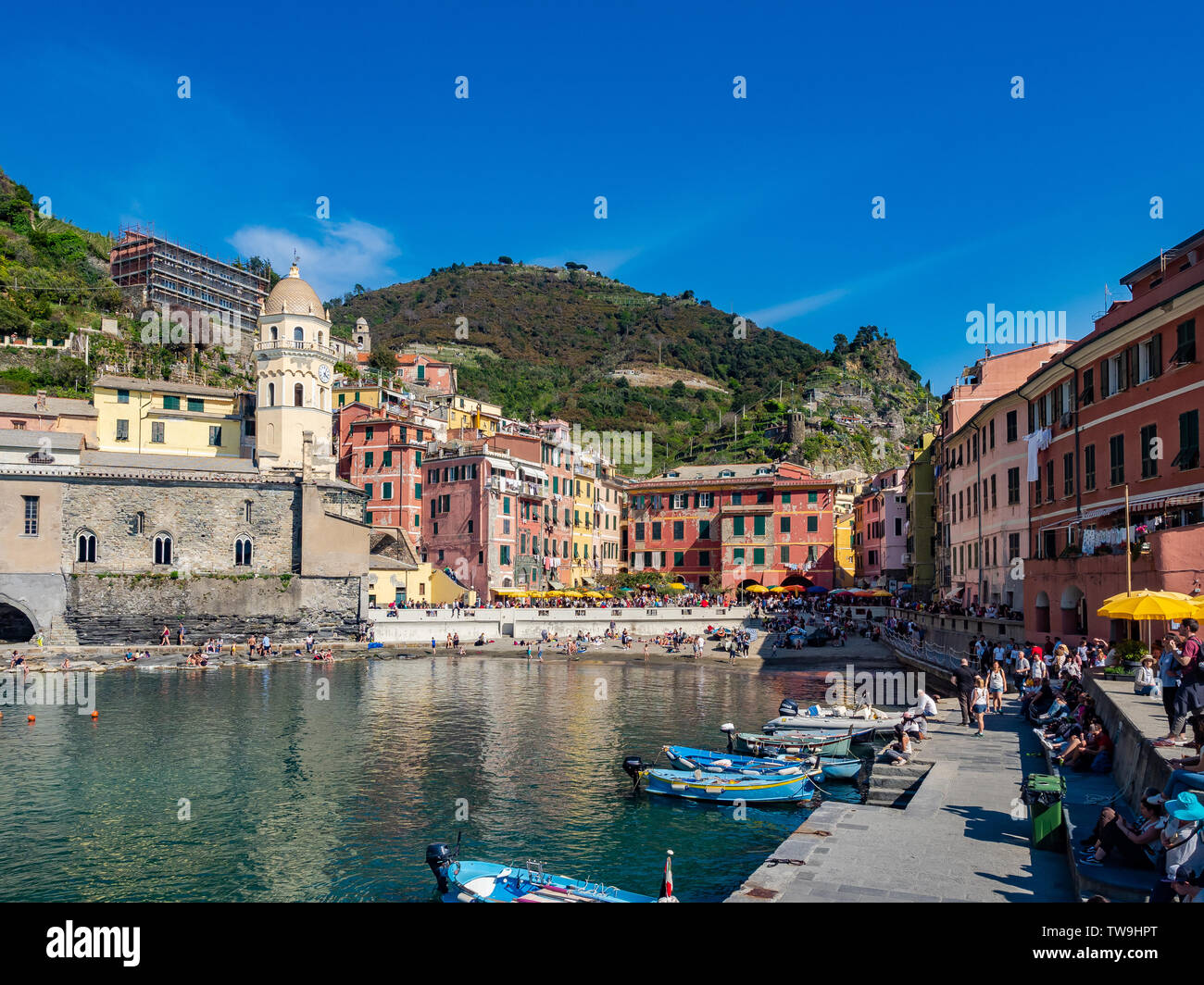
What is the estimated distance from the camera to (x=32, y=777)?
83.0 ft

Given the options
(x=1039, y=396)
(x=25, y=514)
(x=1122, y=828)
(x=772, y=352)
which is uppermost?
(x=772, y=352)

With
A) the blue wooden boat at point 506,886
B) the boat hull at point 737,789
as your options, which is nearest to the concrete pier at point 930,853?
the blue wooden boat at point 506,886

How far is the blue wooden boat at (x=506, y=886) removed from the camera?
14.4 m

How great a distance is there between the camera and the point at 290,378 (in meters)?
65.2

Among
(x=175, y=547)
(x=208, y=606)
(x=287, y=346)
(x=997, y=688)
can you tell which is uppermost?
(x=287, y=346)

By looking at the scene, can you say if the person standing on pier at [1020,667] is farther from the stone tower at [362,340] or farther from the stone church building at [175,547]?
the stone tower at [362,340]

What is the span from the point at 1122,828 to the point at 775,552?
65.9m

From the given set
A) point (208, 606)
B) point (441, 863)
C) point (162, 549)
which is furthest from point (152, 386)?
point (441, 863)

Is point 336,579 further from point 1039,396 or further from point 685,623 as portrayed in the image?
point 1039,396

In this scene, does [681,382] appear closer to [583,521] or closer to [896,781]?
[583,521]

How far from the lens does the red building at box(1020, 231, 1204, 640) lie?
1013 inches

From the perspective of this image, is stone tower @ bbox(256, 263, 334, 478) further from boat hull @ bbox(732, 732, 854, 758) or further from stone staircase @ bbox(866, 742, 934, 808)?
stone staircase @ bbox(866, 742, 934, 808)

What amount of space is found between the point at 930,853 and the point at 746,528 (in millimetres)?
64266
